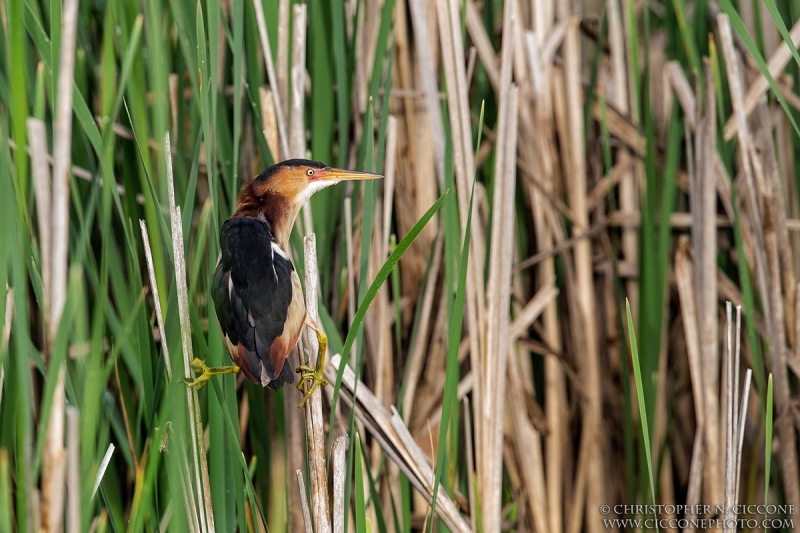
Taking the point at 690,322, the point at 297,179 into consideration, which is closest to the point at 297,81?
the point at 297,179

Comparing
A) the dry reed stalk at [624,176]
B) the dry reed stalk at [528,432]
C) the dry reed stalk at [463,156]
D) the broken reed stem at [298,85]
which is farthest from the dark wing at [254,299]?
the dry reed stalk at [624,176]

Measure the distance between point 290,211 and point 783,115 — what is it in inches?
38.8

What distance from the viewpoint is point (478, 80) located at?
157 cm

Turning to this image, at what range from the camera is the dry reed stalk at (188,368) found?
882 mm

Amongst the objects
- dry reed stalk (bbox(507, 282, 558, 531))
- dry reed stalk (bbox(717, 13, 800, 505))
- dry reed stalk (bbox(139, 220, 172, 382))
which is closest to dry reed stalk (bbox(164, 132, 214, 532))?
dry reed stalk (bbox(139, 220, 172, 382))

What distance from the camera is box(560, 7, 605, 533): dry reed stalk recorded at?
153 cm

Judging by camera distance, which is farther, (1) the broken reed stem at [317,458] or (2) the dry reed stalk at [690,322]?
(2) the dry reed stalk at [690,322]

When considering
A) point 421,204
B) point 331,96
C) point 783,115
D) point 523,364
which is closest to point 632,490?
point 523,364

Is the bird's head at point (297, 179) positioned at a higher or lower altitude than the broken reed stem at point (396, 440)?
higher

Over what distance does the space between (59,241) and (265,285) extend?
1.36 ft

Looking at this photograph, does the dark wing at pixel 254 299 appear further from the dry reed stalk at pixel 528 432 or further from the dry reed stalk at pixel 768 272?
the dry reed stalk at pixel 768 272

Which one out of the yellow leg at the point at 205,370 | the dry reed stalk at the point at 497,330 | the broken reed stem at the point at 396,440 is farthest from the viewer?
the dry reed stalk at the point at 497,330

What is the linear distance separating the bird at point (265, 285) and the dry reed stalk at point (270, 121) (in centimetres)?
6

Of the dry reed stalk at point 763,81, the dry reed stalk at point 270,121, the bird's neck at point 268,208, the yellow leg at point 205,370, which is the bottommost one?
the yellow leg at point 205,370
